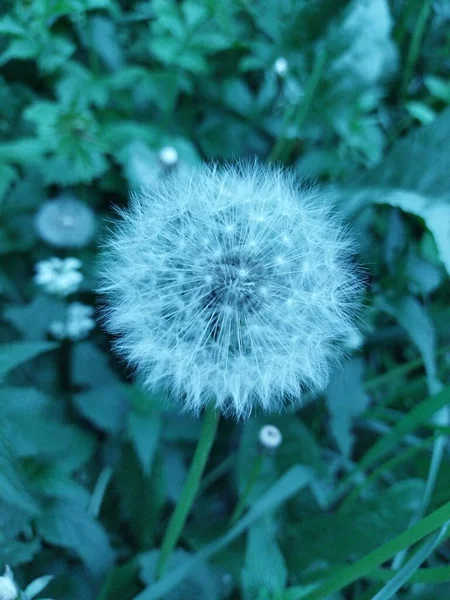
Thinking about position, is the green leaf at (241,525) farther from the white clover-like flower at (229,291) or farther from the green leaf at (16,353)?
the green leaf at (16,353)

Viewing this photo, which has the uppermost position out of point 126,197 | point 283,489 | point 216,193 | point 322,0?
point 322,0

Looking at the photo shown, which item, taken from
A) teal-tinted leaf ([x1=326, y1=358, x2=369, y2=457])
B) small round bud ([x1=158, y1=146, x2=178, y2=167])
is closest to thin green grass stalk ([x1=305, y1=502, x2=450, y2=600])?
teal-tinted leaf ([x1=326, y1=358, x2=369, y2=457])

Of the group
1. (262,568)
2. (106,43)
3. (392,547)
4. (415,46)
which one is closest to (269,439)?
(262,568)

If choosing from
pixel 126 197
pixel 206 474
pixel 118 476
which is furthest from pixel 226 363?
pixel 126 197

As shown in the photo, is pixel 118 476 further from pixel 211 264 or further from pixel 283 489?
pixel 211 264

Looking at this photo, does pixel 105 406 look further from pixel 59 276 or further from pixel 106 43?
pixel 106 43

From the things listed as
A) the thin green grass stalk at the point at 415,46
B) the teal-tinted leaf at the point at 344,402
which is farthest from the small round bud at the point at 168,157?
the thin green grass stalk at the point at 415,46
